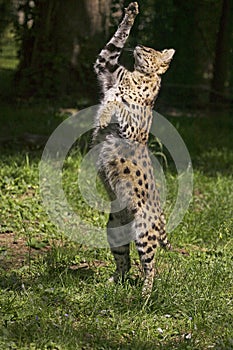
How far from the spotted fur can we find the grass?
0.26 metres

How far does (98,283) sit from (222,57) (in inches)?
282

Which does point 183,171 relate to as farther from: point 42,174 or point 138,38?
point 138,38

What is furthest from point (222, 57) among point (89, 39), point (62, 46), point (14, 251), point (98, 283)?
point (98, 283)

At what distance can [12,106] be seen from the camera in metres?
10.9

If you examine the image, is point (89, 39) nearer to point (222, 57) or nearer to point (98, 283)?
point (222, 57)

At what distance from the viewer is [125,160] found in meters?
5.13

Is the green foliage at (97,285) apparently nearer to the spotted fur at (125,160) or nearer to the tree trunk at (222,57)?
the spotted fur at (125,160)

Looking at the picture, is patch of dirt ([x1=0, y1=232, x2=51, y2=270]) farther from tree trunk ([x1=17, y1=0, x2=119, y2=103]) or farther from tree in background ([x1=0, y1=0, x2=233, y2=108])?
tree trunk ([x1=17, y1=0, x2=119, y2=103])

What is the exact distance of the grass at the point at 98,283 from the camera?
172 inches

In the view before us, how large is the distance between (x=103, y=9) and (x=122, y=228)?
630 cm

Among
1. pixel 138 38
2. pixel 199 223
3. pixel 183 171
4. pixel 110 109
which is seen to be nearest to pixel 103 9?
pixel 138 38

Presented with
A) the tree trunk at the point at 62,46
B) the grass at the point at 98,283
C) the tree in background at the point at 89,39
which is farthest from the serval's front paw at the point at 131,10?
the tree trunk at the point at 62,46

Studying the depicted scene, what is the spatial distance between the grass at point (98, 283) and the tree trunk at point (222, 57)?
389 centimetres

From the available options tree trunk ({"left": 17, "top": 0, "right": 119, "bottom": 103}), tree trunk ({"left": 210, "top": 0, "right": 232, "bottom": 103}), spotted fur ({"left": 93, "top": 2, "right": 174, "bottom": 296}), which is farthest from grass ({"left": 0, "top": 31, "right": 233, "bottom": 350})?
tree trunk ({"left": 210, "top": 0, "right": 232, "bottom": 103})
